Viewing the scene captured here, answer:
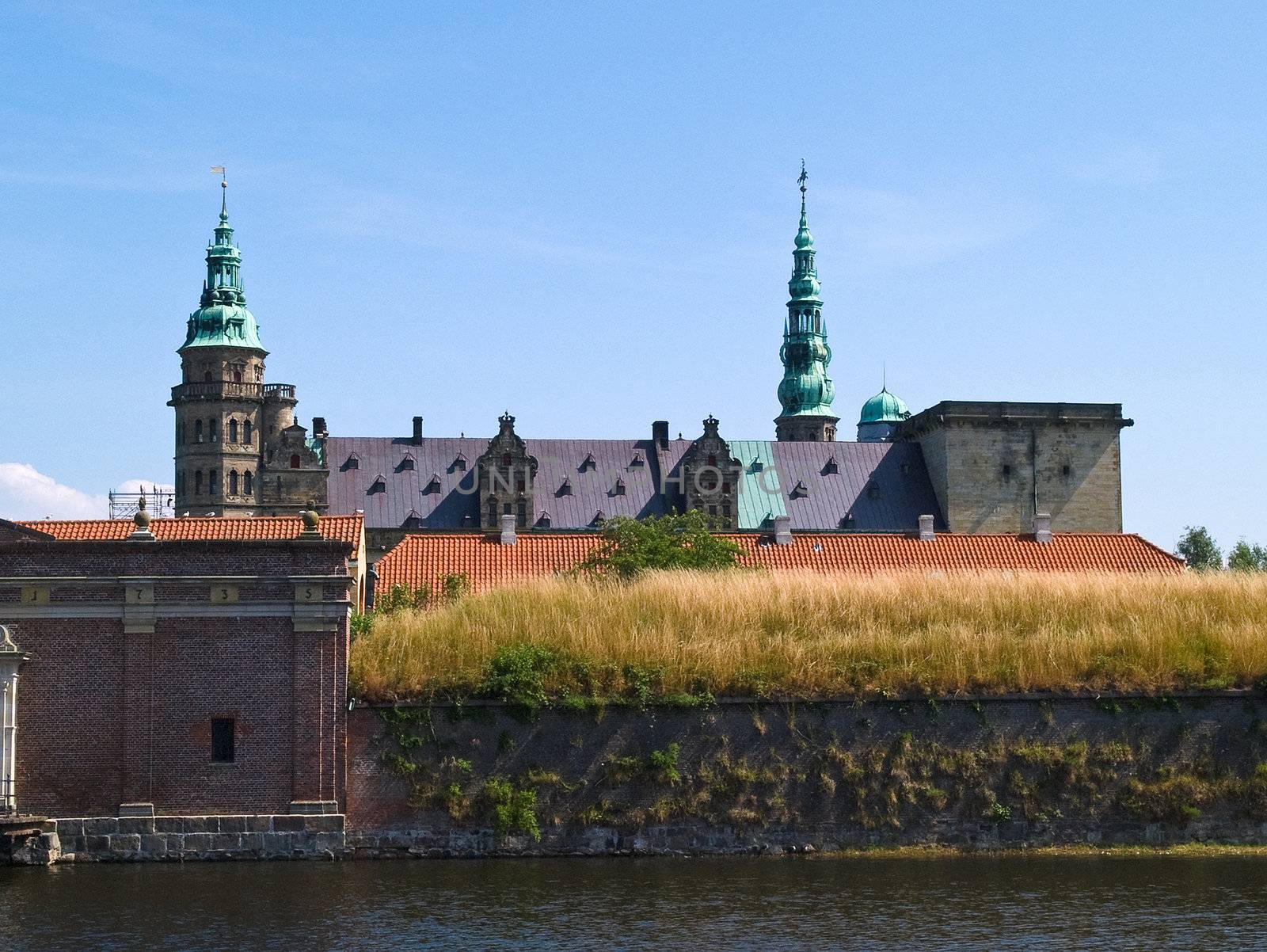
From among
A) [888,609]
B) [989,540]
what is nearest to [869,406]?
[989,540]

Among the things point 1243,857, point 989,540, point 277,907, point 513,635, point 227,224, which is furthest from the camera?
point 227,224

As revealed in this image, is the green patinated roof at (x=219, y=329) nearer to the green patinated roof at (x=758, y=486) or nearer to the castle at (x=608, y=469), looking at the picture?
the castle at (x=608, y=469)

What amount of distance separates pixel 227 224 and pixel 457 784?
223 ft

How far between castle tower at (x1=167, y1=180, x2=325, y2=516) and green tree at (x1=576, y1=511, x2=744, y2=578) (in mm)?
45277

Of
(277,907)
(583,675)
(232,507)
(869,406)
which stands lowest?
(277,907)

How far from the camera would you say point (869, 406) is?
A: 5536 inches

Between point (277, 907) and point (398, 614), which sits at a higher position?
point (398, 614)

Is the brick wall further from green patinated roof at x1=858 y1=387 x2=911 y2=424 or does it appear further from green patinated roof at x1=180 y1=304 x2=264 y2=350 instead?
green patinated roof at x1=858 y1=387 x2=911 y2=424

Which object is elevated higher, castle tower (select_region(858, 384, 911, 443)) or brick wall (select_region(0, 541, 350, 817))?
castle tower (select_region(858, 384, 911, 443))

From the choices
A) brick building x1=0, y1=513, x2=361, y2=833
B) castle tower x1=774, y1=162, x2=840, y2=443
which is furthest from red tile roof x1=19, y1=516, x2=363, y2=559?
castle tower x1=774, y1=162, x2=840, y2=443

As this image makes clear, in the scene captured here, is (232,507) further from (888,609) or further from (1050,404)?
(888,609)

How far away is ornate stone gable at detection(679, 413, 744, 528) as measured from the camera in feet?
298

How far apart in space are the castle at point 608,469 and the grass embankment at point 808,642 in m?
51.6

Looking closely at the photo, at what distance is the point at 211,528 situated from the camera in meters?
41.8
